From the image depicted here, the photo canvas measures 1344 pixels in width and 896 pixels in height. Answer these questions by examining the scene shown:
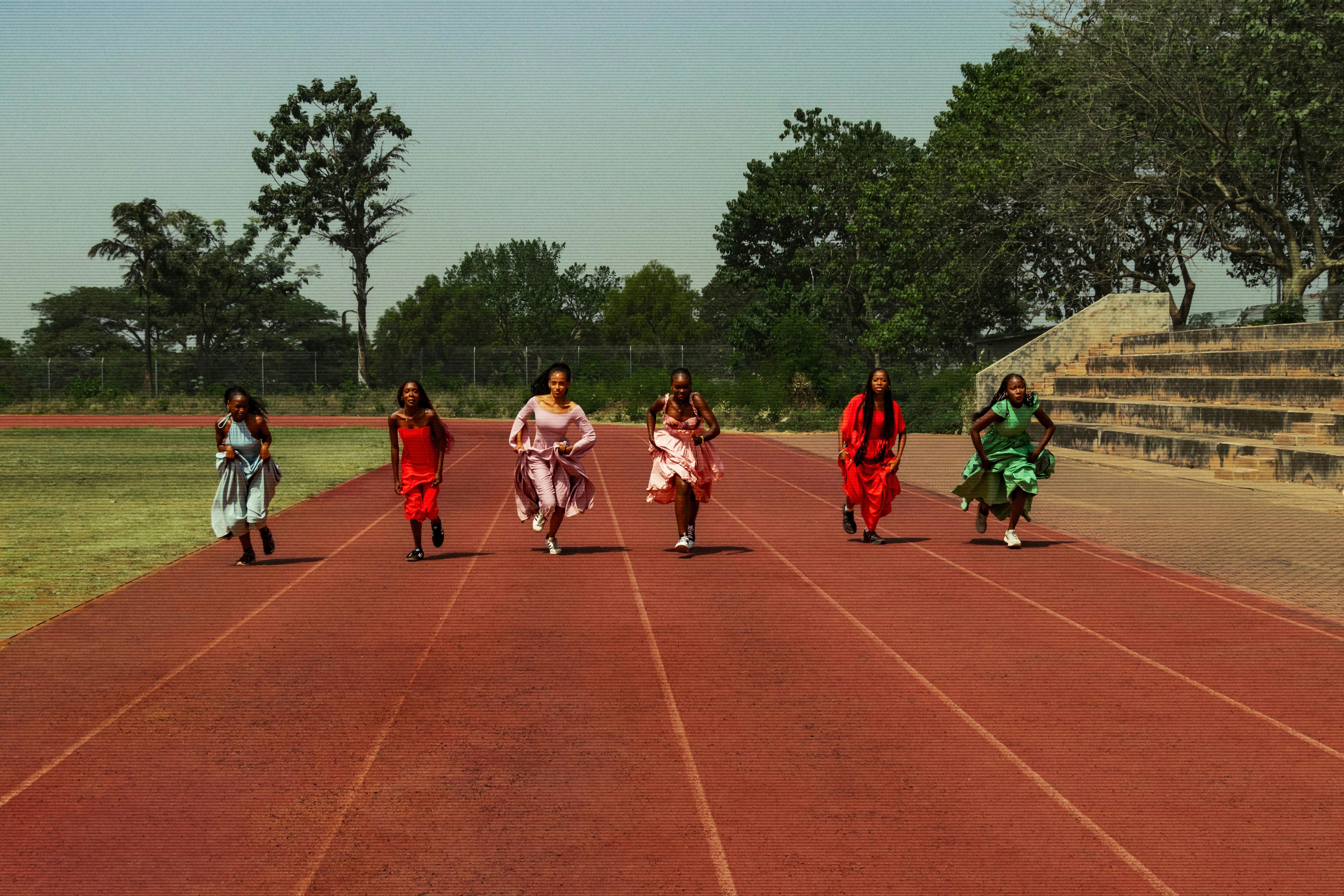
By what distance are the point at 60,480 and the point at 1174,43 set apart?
26.3 m

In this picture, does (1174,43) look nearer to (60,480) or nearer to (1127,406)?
(1127,406)

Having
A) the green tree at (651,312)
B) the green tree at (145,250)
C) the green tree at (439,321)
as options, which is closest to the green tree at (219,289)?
the green tree at (145,250)

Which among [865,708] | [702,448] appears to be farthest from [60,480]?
[865,708]

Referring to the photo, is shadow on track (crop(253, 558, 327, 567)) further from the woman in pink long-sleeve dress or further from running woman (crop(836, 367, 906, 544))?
running woman (crop(836, 367, 906, 544))

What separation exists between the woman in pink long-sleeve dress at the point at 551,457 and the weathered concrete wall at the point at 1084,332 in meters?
20.5

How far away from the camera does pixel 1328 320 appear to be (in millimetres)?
23141

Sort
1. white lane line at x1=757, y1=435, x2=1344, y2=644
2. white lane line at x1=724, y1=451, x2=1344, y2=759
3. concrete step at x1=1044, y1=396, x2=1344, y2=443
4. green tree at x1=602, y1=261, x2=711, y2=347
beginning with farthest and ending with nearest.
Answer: green tree at x1=602, y1=261, x2=711, y2=347 → concrete step at x1=1044, y1=396, x2=1344, y2=443 → white lane line at x1=757, y1=435, x2=1344, y2=644 → white lane line at x1=724, y1=451, x2=1344, y2=759

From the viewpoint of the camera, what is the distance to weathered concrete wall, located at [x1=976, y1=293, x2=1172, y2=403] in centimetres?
2958

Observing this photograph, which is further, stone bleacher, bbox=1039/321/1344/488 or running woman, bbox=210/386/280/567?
stone bleacher, bbox=1039/321/1344/488

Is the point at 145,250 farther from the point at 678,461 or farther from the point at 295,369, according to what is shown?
the point at 678,461

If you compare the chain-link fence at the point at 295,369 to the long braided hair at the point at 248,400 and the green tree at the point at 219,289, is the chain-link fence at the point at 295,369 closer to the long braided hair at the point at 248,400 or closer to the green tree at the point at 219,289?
the green tree at the point at 219,289

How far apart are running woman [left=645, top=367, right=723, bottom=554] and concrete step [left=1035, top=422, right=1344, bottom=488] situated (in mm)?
9664

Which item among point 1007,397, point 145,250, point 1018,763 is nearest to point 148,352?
point 145,250

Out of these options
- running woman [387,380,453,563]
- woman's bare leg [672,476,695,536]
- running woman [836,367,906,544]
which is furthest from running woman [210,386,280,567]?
running woman [836,367,906,544]
